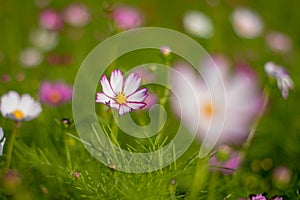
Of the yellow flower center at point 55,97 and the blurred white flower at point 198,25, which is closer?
the yellow flower center at point 55,97

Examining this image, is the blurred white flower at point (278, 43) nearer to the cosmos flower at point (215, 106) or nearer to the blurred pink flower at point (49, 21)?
the cosmos flower at point (215, 106)

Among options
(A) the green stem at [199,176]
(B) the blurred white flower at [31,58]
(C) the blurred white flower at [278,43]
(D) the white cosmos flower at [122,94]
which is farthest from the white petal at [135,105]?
(C) the blurred white flower at [278,43]

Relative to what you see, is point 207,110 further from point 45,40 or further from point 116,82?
point 45,40

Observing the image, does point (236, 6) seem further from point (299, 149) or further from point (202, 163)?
point (202, 163)

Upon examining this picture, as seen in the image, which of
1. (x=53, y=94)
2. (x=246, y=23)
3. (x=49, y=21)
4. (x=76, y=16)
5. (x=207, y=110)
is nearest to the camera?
(x=207, y=110)

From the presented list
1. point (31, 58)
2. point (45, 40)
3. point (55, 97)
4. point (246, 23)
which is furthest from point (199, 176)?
point (246, 23)

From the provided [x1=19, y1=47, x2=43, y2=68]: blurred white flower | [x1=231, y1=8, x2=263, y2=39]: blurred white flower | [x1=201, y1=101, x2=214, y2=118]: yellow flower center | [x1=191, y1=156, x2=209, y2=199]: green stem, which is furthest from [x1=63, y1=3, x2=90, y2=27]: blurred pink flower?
[x1=191, y1=156, x2=209, y2=199]: green stem

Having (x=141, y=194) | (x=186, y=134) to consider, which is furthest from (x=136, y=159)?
(x=186, y=134)
